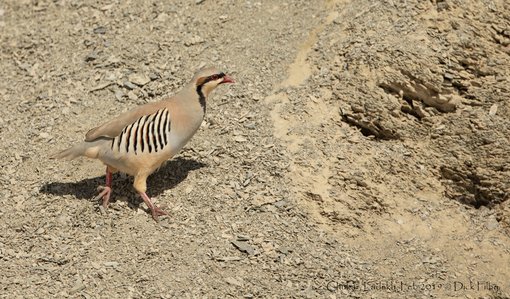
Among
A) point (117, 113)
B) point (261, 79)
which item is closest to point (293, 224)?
point (261, 79)

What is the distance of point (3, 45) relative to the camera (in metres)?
9.53

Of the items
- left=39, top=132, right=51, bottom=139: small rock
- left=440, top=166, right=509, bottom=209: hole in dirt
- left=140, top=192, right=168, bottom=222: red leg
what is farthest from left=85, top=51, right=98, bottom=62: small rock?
left=440, top=166, right=509, bottom=209: hole in dirt

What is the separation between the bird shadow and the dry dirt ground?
2cm

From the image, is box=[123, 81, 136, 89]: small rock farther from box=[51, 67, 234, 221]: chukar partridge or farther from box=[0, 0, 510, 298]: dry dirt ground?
box=[51, 67, 234, 221]: chukar partridge

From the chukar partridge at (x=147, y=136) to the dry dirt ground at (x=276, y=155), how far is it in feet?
1.27

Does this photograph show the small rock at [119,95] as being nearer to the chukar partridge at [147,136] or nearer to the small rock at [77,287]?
the chukar partridge at [147,136]

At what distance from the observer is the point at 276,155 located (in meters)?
7.72

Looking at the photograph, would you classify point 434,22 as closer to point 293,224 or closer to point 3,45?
point 293,224

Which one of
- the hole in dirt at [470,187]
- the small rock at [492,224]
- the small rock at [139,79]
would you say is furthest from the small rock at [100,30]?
Result: the small rock at [492,224]

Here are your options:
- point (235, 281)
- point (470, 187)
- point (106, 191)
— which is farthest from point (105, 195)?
point (470, 187)

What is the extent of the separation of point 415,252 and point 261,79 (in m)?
2.40

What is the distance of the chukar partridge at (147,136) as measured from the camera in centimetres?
721

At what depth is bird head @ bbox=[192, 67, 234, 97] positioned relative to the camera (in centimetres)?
749

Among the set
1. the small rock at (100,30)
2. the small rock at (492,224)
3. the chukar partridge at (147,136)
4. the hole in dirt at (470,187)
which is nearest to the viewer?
the chukar partridge at (147,136)
